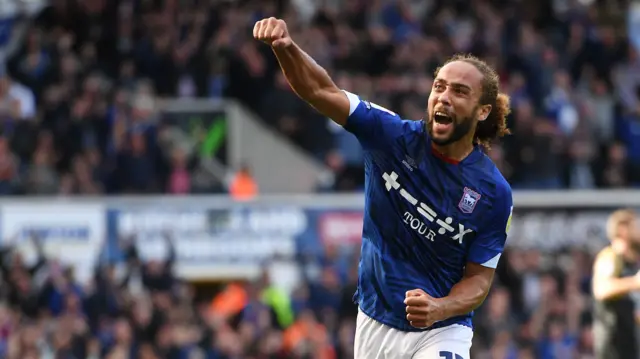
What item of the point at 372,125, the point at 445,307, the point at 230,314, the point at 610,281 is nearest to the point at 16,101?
the point at 230,314

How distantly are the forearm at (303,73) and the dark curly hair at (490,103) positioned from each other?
2.23ft

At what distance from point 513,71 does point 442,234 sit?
1247cm

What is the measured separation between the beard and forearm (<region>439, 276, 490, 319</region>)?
0.68 m

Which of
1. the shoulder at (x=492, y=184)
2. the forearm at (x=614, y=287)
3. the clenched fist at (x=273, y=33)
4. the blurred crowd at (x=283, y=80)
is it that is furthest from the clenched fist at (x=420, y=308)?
the blurred crowd at (x=283, y=80)

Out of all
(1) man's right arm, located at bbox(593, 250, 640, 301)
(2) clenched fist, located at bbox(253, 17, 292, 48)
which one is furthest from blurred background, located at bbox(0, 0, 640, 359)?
(2) clenched fist, located at bbox(253, 17, 292, 48)

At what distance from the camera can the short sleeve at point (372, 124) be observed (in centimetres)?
602

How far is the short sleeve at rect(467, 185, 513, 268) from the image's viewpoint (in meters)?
6.27

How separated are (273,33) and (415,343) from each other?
5.50ft

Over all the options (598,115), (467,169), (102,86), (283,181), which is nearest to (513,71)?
(598,115)

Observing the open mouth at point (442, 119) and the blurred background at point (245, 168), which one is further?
the blurred background at point (245, 168)

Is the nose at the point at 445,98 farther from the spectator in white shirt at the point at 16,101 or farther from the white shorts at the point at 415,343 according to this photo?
the spectator in white shirt at the point at 16,101

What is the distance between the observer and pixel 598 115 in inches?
730

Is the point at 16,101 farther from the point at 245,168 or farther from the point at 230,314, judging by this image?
the point at 230,314

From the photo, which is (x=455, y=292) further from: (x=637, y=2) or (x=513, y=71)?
(x=637, y=2)
